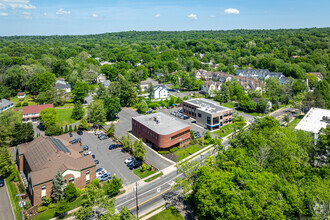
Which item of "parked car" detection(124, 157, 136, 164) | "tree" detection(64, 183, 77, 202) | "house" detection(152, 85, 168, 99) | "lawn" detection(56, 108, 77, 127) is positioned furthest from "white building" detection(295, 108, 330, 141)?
"lawn" detection(56, 108, 77, 127)

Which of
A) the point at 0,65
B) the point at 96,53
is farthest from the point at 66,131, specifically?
the point at 96,53

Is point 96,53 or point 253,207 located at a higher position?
point 96,53

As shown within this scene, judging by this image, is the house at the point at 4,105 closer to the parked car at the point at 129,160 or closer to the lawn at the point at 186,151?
the parked car at the point at 129,160

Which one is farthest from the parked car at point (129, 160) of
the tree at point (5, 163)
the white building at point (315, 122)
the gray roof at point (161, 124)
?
the white building at point (315, 122)

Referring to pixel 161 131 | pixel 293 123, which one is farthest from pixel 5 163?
pixel 293 123

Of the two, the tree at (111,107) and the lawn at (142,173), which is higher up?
the tree at (111,107)

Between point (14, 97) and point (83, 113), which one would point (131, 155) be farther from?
point (14, 97)

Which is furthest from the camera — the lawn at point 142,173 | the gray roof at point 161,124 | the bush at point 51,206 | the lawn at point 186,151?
the gray roof at point 161,124
